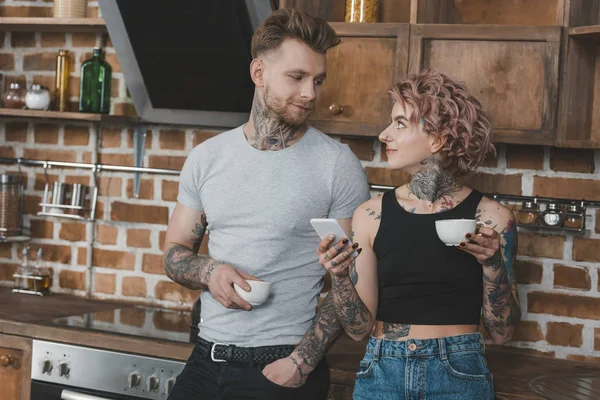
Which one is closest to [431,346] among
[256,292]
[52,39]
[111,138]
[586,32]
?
[256,292]

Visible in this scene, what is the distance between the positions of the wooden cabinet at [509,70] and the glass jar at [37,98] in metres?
1.51

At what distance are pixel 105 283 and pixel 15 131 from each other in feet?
2.42

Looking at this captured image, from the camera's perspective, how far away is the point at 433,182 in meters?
1.98

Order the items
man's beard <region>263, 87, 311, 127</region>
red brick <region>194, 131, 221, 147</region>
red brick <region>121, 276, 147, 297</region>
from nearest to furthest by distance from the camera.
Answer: man's beard <region>263, 87, 311, 127</region> < red brick <region>194, 131, 221, 147</region> < red brick <region>121, 276, 147, 297</region>

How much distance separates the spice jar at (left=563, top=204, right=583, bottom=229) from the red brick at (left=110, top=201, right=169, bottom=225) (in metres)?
1.44

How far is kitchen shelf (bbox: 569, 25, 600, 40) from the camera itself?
2.29 metres

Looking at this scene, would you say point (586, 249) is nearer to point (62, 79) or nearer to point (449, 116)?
point (449, 116)

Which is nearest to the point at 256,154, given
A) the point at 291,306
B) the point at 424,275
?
the point at 291,306

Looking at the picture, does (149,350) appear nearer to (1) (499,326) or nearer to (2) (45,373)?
(2) (45,373)

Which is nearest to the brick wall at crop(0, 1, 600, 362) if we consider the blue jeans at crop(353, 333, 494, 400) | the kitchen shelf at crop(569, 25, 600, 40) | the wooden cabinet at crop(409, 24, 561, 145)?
the wooden cabinet at crop(409, 24, 561, 145)

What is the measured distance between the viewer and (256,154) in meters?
2.23

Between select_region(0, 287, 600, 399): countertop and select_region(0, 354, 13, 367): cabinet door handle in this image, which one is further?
select_region(0, 354, 13, 367): cabinet door handle

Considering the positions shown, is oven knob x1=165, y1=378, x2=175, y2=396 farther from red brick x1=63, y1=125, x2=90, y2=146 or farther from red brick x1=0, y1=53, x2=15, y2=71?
red brick x1=0, y1=53, x2=15, y2=71

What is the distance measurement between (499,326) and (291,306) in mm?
521
